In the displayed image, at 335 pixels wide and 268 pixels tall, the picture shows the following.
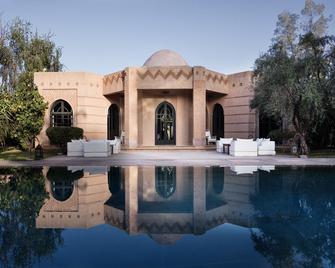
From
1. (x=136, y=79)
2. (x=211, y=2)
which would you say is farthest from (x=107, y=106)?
(x=211, y=2)

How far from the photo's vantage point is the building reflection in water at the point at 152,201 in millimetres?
5137

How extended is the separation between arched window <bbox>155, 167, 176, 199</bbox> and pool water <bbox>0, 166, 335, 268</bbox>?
3cm

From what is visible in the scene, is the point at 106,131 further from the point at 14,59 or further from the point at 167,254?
the point at 167,254

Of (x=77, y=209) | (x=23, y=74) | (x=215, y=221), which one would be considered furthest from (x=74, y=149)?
(x=23, y=74)

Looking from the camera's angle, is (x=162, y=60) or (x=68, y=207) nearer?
(x=68, y=207)

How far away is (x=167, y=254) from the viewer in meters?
3.83

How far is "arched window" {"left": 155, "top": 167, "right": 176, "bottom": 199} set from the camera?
7.62 metres

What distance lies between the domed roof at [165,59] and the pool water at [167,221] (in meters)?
18.1

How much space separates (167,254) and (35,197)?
439 cm

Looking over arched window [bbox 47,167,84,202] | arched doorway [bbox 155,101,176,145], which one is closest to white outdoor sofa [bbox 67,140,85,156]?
arched window [bbox 47,167,84,202]

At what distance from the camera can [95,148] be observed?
1639 centimetres

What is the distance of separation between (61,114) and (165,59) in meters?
9.56

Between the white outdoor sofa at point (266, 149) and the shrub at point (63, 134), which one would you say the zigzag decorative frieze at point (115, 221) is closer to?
the white outdoor sofa at point (266, 149)

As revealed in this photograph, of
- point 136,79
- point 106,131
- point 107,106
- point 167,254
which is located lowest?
point 167,254
